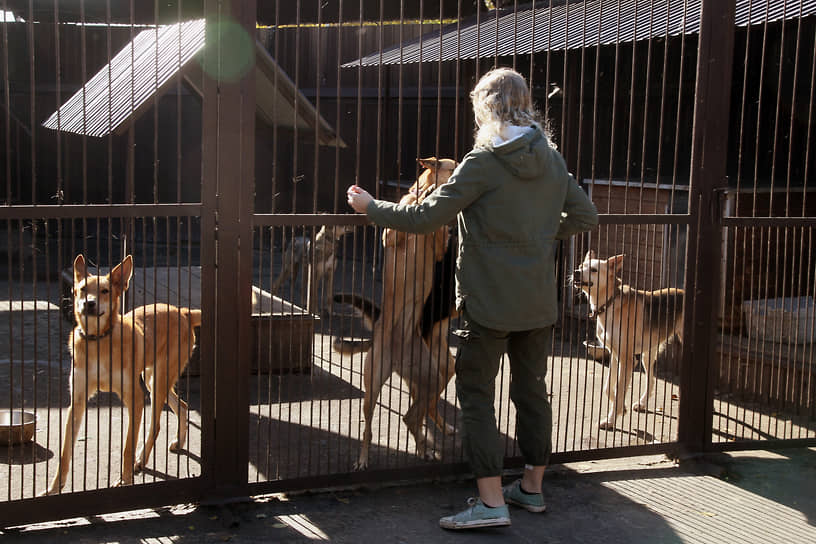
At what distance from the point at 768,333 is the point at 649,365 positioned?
3.89 feet

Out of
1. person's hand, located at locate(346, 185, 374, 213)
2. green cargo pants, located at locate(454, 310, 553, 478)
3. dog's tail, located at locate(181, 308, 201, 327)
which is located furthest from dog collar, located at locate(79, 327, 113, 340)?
green cargo pants, located at locate(454, 310, 553, 478)

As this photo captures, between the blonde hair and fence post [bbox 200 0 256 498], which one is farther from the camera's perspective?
fence post [bbox 200 0 256 498]

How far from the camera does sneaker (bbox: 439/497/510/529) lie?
4.26 m

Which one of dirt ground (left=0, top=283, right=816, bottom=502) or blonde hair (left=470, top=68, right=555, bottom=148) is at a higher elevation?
blonde hair (left=470, top=68, right=555, bottom=148)

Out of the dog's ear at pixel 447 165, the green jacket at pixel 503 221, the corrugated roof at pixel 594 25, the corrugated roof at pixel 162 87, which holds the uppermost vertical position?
the corrugated roof at pixel 594 25

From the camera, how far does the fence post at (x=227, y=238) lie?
4.30m

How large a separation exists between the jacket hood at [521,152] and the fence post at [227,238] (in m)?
1.26

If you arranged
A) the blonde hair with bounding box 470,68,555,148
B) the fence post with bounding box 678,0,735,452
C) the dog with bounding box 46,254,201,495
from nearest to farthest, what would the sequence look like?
the blonde hair with bounding box 470,68,555,148, the dog with bounding box 46,254,201,495, the fence post with bounding box 678,0,735,452

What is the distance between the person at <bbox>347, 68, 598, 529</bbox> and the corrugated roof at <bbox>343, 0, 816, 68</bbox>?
4.44ft

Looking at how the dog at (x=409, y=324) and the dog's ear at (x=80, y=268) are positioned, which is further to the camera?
the dog at (x=409, y=324)

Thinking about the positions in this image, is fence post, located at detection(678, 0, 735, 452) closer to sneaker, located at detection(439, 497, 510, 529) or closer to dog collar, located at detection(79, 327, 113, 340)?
sneaker, located at detection(439, 497, 510, 529)

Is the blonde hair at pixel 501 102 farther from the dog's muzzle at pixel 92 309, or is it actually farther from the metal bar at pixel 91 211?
the dog's muzzle at pixel 92 309

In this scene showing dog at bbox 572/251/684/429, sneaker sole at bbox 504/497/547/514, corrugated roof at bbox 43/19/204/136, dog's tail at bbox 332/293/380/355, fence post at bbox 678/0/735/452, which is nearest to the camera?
sneaker sole at bbox 504/497/547/514

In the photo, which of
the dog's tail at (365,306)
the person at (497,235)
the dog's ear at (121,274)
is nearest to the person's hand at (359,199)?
the person at (497,235)
